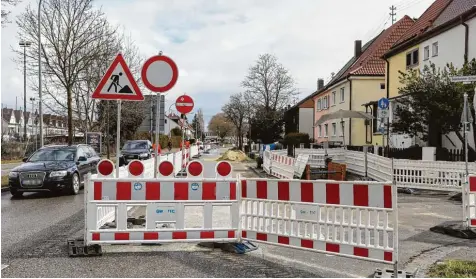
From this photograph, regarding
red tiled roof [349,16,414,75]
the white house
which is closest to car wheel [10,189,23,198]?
the white house

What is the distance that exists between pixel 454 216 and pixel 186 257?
7091 mm

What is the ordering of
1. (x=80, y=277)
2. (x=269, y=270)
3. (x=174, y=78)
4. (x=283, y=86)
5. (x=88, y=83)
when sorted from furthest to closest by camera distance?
(x=283, y=86) < (x=88, y=83) < (x=174, y=78) < (x=269, y=270) < (x=80, y=277)

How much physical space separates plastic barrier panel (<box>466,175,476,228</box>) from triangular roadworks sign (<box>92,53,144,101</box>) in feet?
19.4

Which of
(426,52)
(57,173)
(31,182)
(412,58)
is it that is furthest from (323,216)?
(412,58)

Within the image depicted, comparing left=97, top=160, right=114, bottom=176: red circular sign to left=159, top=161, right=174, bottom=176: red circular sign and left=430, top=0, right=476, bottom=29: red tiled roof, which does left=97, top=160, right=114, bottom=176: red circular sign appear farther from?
left=430, top=0, right=476, bottom=29: red tiled roof

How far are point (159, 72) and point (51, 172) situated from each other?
7.52 metres

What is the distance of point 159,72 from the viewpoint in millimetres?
7570

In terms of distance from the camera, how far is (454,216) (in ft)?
34.5

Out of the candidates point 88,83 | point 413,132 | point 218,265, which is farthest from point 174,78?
point 88,83

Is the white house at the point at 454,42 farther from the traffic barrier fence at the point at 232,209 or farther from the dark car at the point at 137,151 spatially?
the dark car at the point at 137,151

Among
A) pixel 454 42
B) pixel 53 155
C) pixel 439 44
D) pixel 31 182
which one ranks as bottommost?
pixel 31 182

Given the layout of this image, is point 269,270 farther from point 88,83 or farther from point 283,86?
point 283,86

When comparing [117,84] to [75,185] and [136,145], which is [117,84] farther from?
[136,145]

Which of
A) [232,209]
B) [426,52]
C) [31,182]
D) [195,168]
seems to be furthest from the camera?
[426,52]
